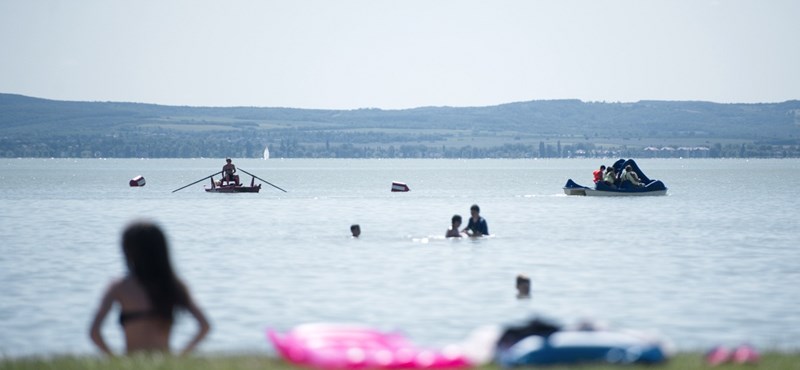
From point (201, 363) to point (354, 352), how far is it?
1378 mm

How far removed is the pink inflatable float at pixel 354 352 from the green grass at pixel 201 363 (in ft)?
0.67

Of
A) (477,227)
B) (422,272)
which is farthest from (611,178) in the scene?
(422,272)

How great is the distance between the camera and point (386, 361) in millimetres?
12609

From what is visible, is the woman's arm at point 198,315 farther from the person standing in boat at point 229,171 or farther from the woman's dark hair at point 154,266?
the person standing in boat at point 229,171

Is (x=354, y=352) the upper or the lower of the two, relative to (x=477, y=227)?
upper

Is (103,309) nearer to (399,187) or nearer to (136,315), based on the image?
(136,315)

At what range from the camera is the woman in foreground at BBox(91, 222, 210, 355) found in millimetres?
11641

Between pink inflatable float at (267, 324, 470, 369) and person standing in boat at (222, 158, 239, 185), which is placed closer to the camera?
pink inflatable float at (267, 324, 470, 369)

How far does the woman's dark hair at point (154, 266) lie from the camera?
11.6m

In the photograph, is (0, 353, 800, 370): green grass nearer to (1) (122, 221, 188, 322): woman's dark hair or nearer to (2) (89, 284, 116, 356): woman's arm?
(2) (89, 284, 116, 356): woman's arm

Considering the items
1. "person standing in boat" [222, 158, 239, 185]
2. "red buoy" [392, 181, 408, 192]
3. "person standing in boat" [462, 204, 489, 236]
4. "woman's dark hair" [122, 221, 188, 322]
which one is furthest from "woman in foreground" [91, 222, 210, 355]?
"red buoy" [392, 181, 408, 192]

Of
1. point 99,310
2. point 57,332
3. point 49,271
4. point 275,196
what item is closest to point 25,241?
point 49,271

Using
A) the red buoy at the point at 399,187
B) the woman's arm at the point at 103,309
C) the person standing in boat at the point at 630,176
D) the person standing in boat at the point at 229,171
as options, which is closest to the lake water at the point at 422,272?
the woman's arm at the point at 103,309

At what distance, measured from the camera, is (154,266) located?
1180cm
